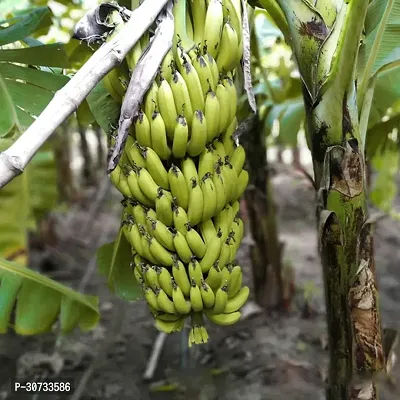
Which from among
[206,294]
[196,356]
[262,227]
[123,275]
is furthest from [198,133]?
[262,227]

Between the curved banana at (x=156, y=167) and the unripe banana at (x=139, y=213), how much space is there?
0.16ft

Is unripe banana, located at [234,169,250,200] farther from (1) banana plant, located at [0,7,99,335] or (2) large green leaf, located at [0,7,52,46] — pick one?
(2) large green leaf, located at [0,7,52,46]

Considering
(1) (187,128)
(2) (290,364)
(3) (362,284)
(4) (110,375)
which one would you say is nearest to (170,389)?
(4) (110,375)

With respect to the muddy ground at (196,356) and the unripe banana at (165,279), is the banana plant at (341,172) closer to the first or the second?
the muddy ground at (196,356)

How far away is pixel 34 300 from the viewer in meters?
0.95

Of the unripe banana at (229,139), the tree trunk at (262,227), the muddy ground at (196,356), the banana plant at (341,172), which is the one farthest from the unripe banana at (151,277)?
the tree trunk at (262,227)

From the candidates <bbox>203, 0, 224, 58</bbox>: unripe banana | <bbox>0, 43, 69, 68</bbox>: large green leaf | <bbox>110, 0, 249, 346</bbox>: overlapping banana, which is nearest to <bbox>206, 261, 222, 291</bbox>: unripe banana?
<bbox>110, 0, 249, 346</bbox>: overlapping banana

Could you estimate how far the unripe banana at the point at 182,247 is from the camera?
623 mm

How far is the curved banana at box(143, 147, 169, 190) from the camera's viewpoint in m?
0.62

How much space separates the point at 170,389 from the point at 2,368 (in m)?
0.72

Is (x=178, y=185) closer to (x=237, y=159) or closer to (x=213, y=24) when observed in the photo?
(x=237, y=159)

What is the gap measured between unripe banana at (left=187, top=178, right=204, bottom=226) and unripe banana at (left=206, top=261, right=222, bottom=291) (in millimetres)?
78

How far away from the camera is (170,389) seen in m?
1.49

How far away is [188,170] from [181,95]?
107 millimetres
